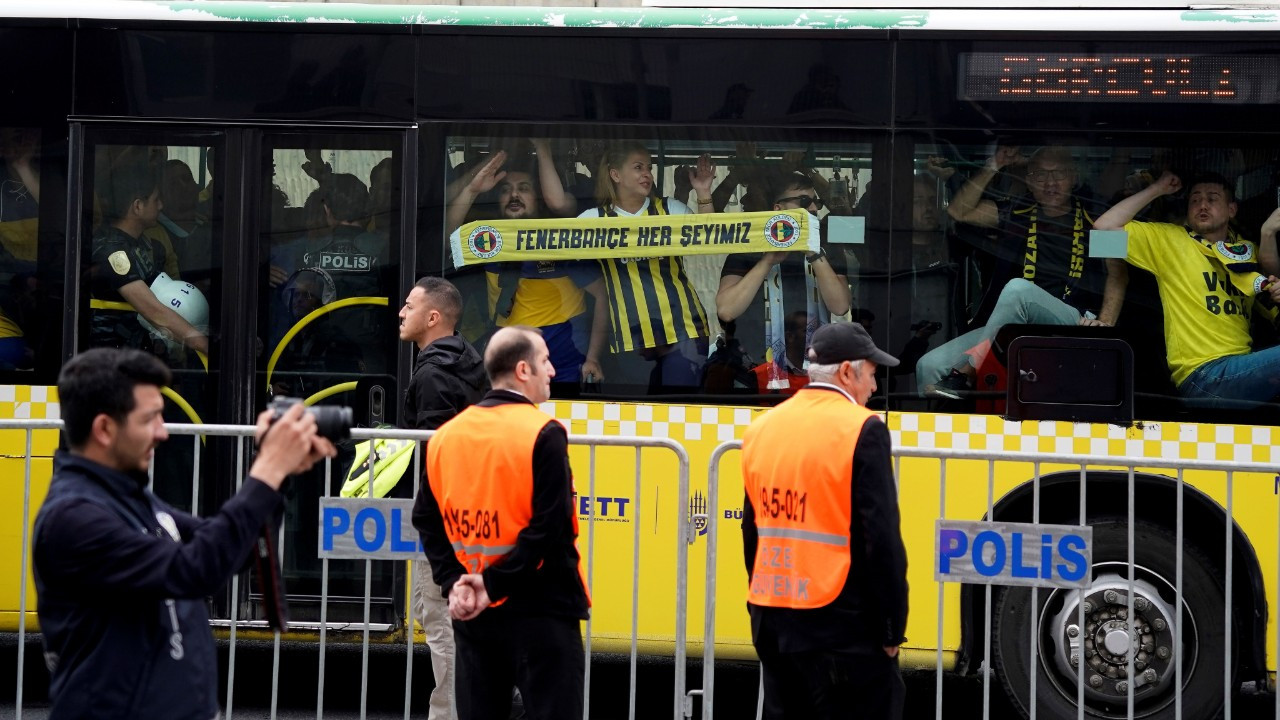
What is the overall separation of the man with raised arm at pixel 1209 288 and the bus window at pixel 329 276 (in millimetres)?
3473

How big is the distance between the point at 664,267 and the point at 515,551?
2.72 metres

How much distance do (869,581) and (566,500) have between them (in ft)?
3.04

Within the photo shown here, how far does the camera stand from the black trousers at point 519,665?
438 cm

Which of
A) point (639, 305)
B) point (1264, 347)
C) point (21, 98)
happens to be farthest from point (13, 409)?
point (1264, 347)

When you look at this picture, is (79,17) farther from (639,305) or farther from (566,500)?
(566,500)

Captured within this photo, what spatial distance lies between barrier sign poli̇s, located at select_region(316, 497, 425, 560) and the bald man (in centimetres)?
93

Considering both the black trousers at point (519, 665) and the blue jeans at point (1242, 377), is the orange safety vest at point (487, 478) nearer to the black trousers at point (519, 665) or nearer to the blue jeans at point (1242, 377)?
the black trousers at point (519, 665)

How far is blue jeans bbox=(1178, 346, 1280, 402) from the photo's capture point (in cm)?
639

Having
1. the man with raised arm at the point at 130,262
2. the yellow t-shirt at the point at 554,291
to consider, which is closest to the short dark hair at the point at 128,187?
the man with raised arm at the point at 130,262

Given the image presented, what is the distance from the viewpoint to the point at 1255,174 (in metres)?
6.44

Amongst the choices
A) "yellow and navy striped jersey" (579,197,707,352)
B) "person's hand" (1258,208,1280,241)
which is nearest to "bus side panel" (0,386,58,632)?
"yellow and navy striped jersey" (579,197,707,352)

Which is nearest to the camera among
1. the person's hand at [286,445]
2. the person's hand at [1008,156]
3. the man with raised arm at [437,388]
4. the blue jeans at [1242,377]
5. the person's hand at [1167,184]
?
the person's hand at [286,445]

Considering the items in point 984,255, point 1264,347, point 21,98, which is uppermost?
point 21,98

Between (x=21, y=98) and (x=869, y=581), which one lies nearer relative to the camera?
(x=869, y=581)
